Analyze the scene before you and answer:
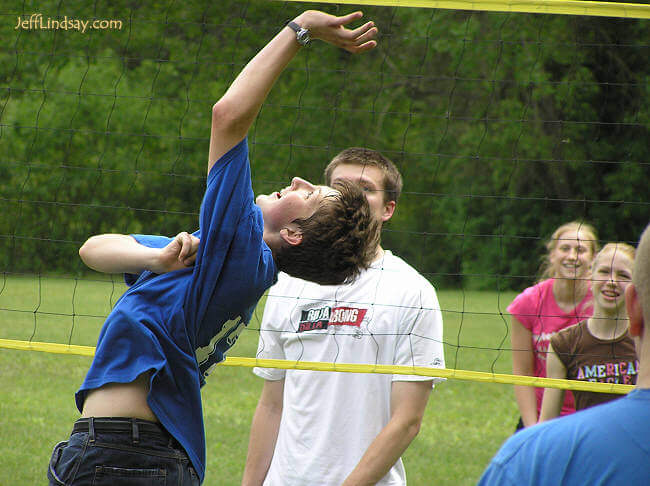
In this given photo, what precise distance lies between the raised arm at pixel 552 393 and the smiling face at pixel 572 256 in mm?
665

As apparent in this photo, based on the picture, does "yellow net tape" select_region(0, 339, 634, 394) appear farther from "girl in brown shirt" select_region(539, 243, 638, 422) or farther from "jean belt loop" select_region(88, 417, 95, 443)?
"jean belt loop" select_region(88, 417, 95, 443)

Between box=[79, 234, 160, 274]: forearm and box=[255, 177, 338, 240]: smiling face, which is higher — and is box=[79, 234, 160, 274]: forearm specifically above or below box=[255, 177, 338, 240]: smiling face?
below

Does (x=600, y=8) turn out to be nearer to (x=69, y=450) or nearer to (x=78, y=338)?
(x=69, y=450)

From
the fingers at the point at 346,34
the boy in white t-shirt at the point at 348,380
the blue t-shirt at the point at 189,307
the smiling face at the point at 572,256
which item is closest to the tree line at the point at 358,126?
the smiling face at the point at 572,256

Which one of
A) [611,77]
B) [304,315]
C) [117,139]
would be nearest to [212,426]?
[304,315]

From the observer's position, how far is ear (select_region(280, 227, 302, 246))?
7.68 ft

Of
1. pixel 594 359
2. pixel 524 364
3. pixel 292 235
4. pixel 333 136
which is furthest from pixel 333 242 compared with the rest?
pixel 333 136

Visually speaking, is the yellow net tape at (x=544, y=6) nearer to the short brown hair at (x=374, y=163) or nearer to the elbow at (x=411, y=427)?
the short brown hair at (x=374, y=163)

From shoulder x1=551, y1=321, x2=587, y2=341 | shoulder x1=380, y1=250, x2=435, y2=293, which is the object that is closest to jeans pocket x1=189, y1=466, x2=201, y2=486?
shoulder x1=380, y1=250, x2=435, y2=293

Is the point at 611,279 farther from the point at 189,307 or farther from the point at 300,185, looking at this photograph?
the point at 189,307

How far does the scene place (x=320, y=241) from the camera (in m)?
2.36

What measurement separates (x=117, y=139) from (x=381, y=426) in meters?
14.0

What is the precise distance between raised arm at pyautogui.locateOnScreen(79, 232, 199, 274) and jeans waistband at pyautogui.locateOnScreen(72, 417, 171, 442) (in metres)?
0.39

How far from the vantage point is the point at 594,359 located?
3959 mm
